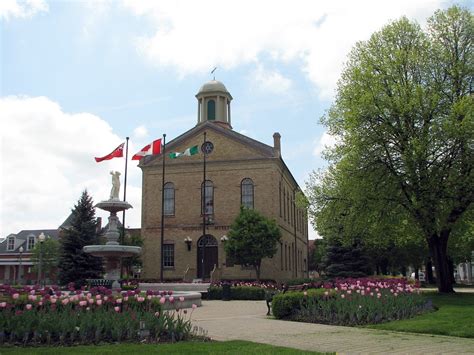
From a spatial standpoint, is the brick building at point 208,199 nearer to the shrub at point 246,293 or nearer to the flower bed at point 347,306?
the shrub at point 246,293

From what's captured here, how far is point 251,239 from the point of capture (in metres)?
36.3

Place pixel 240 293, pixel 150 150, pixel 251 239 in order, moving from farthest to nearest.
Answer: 1. pixel 150 150
2. pixel 251 239
3. pixel 240 293

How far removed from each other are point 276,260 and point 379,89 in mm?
20767

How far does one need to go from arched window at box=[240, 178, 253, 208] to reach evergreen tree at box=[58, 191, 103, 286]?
12332 mm

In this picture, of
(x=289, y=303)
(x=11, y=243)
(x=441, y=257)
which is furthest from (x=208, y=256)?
(x=11, y=243)

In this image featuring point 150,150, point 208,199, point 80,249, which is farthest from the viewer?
point 208,199

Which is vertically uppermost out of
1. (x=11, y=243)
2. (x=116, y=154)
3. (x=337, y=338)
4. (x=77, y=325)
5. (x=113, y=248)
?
(x=116, y=154)

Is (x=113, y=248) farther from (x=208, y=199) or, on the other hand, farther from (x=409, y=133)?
(x=208, y=199)

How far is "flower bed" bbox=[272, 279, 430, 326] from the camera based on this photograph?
45.3 feet

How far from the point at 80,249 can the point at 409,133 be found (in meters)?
23.1

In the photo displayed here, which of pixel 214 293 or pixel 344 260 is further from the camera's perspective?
pixel 344 260

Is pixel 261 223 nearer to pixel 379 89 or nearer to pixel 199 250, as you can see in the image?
pixel 199 250

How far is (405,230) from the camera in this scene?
28328 mm

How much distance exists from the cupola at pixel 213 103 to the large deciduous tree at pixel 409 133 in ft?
76.9
